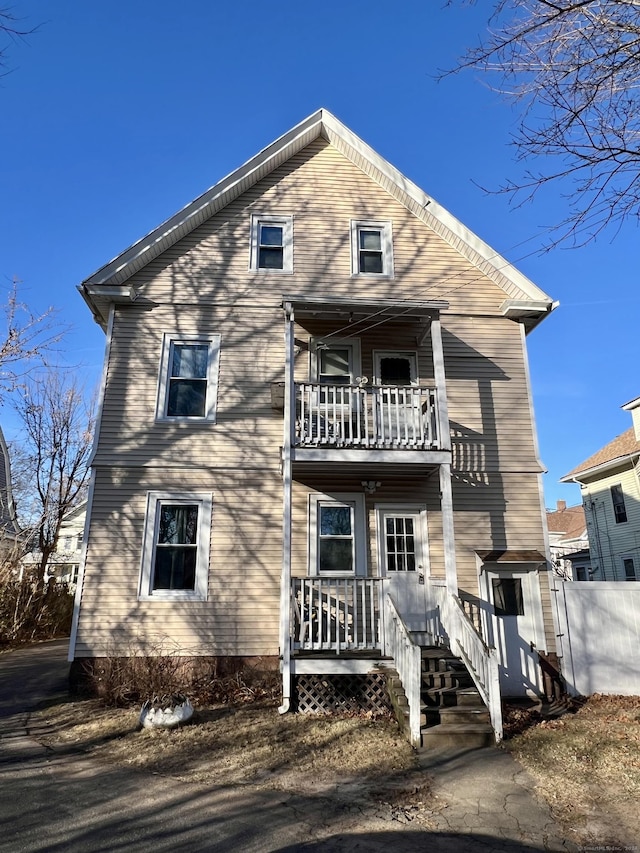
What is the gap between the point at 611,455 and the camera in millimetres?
23000

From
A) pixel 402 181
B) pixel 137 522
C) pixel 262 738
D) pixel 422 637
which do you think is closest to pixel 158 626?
pixel 137 522

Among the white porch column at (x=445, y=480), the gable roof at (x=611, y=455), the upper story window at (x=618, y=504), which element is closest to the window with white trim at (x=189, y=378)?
the white porch column at (x=445, y=480)

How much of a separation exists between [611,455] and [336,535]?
17.4 meters

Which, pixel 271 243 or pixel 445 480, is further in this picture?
pixel 271 243

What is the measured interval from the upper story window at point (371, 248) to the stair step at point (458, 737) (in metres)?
8.92

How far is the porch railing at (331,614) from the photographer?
28.6ft

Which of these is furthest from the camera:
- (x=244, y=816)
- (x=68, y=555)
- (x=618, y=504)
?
(x=68, y=555)

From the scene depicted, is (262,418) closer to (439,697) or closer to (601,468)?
(439,697)

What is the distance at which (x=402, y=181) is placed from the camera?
12516mm

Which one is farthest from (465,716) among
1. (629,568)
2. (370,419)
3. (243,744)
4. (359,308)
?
(629,568)

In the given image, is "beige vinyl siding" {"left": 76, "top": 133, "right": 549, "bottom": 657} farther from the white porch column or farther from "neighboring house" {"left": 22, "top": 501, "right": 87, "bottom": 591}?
"neighboring house" {"left": 22, "top": 501, "right": 87, "bottom": 591}

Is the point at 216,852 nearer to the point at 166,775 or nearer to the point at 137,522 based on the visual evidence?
the point at 166,775

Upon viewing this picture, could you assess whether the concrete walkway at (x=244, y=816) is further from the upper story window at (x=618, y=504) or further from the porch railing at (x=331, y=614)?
the upper story window at (x=618, y=504)

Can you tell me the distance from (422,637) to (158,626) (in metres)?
4.71
